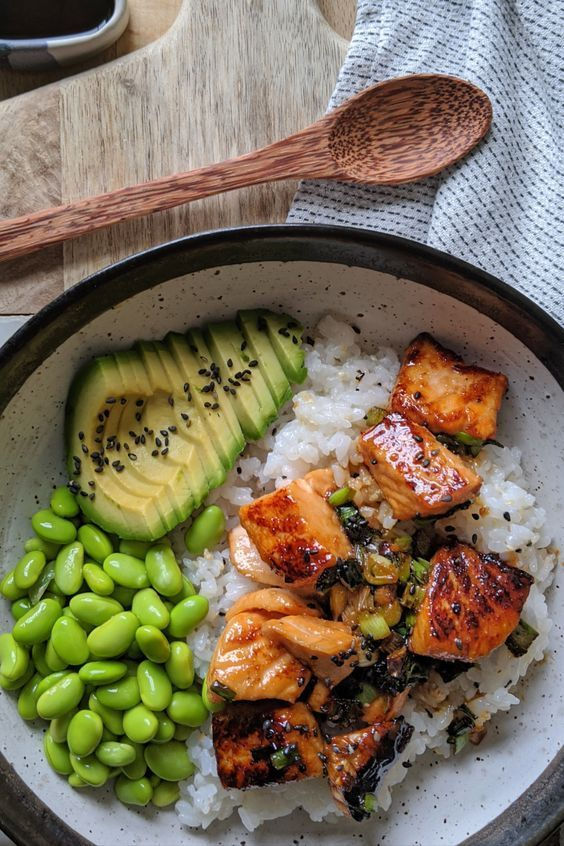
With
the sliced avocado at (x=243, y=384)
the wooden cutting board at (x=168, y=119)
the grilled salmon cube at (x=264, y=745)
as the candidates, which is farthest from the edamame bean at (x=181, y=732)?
the wooden cutting board at (x=168, y=119)

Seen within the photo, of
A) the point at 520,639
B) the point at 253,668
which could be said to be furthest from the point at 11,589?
the point at 520,639

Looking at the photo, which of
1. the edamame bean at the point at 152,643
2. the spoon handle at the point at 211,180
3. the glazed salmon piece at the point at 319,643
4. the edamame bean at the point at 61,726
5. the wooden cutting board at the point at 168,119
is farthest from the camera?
the wooden cutting board at the point at 168,119

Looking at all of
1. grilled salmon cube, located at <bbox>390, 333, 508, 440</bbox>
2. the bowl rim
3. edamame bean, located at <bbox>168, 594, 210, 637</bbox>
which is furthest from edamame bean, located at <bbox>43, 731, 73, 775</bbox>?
grilled salmon cube, located at <bbox>390, 333, 508, 440</bbox>

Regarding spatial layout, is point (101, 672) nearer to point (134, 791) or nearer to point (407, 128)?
point (134, 791)

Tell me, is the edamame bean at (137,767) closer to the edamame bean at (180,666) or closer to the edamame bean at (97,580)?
the edamame bean at (180,666)

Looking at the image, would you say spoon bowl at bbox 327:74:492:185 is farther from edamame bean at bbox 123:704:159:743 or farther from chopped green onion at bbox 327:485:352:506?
edamame bean at bbox 123:704:159:743

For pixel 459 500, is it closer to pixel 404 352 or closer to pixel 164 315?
pixel 404 352

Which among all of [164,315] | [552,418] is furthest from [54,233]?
[552,418]
